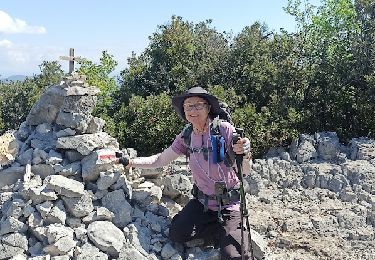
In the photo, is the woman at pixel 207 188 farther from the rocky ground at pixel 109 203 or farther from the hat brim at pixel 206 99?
the rocky ground at pixel 109 203

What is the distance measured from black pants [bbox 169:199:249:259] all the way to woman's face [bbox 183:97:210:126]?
113 centimetres

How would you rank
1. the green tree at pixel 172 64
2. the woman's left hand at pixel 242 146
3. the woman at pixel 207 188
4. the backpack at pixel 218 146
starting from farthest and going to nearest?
the green tree at pixel 172 64 → the woman at pixel 207 188 → the backpack at pixel 218 146 → the woman's left hand at pixel 242 146

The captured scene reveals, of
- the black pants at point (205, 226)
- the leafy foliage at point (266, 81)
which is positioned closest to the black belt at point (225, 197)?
the black pants at point (205, 226)

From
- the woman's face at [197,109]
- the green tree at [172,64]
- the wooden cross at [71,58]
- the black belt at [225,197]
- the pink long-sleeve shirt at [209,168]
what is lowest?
the black belt at [225,197]

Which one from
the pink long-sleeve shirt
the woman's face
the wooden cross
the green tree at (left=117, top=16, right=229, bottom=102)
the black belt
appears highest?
the green tree at (left=117, top=16, right=229, bottom=102)

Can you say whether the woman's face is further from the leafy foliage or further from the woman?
the leafy foliage

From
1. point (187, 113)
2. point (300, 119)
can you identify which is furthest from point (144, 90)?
point (187, 113)

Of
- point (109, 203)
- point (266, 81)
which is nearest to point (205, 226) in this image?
point (109, 203)

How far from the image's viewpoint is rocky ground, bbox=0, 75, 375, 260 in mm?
5871

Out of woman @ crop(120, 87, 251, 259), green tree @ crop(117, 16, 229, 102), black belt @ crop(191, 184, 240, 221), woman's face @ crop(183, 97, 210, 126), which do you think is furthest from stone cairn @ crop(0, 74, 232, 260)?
green tree @ crop(117, 16, 229, 102)

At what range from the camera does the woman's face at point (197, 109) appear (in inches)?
225

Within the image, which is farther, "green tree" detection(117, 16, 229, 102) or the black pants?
"green tree" detection(117, 16, 229, 102)

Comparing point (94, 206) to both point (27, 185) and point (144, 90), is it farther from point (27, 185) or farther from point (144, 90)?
point (144, 90)

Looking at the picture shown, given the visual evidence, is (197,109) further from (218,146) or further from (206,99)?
(218,146)
